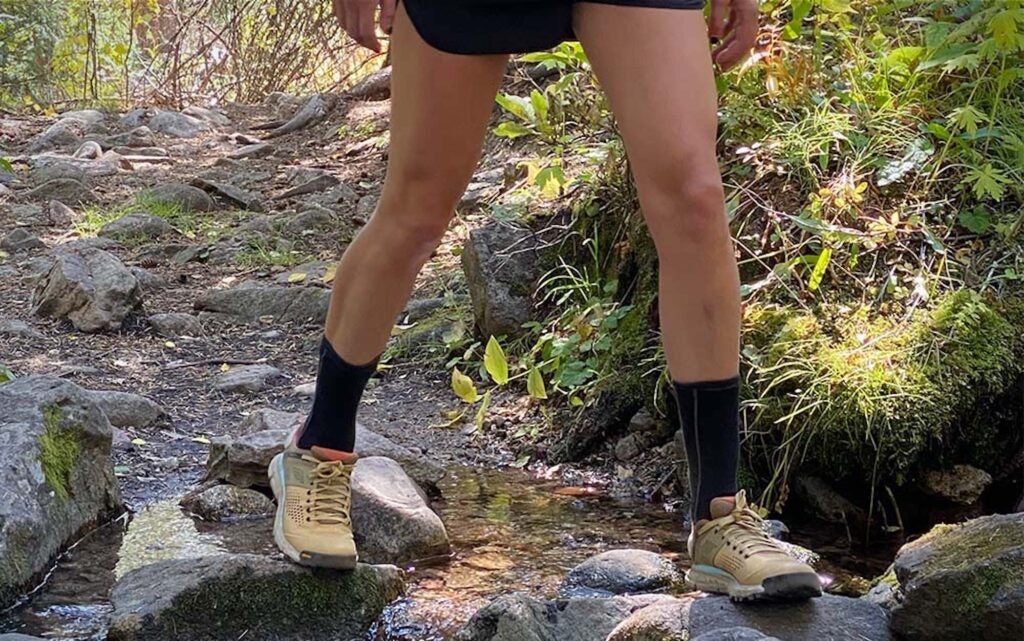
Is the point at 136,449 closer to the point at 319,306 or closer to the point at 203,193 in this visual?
the point at 319,306

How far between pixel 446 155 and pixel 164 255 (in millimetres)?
5053

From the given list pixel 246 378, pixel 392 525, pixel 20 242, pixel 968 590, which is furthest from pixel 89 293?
pixel 968 590

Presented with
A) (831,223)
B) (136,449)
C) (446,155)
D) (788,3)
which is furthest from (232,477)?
(788,3)

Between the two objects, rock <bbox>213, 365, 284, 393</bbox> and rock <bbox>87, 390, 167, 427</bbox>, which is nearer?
rock <bbox>87, 390, 167, 427</bbox>

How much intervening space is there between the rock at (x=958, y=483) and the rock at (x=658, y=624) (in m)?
1.41

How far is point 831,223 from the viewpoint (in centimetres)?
388

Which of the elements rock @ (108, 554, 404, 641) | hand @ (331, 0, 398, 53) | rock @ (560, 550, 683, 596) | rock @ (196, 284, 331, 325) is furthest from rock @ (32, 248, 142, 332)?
hand @ (331, 0, 398, 53)

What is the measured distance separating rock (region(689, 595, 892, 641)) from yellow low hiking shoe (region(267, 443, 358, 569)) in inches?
28.5

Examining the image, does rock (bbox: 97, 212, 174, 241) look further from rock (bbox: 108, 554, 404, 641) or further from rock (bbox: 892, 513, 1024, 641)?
rock (bbox: 892, 513, 1024, 641)

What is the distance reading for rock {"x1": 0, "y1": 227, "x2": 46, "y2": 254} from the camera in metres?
6.96

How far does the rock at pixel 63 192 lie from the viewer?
7902mm

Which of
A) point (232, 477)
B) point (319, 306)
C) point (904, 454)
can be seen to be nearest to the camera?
point (904, 454)

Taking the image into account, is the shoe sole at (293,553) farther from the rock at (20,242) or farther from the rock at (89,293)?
the rock at (20,242)

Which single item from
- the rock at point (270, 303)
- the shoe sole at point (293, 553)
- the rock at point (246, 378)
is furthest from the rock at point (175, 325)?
the shoe sole at point (293, 553)
